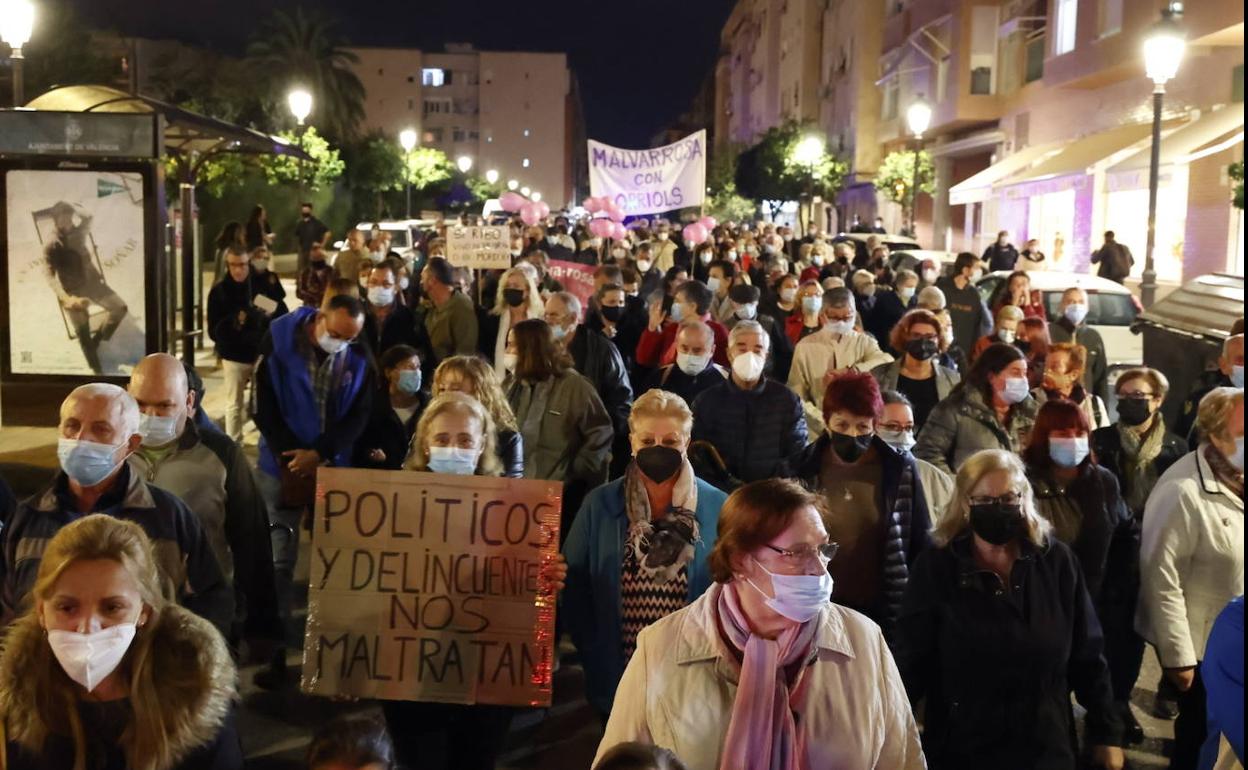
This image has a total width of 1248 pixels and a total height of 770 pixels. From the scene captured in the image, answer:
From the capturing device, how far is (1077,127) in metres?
35.6

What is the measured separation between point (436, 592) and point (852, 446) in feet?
6.16

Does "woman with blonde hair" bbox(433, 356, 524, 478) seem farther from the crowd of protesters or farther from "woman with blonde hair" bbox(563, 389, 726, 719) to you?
"woman with blonde hair" bbox(563, 389, 726, 719)

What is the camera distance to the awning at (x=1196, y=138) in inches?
924

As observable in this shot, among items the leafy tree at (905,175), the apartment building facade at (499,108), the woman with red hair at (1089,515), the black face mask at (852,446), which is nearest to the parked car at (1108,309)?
the woman with red hair at (1089,515)

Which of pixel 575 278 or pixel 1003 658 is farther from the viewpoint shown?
pixel 575 278

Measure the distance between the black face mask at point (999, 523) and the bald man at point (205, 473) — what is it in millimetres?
2711

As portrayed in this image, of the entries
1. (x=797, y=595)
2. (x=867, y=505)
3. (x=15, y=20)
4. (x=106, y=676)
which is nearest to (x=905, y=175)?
(x=15, y=20)

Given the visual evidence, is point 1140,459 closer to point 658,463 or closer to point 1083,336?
point 658,463

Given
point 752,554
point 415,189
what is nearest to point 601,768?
point 752,554

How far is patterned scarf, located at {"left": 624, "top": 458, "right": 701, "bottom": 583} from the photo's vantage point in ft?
16.8

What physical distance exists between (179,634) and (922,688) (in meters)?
2.43

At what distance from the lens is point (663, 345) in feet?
33.6

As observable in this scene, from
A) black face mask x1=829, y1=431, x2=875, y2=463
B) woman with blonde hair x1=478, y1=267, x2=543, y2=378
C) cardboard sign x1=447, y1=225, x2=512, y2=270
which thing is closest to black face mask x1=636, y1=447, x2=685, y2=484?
black face mask x1=829, y1=431, x2=875, y2=463

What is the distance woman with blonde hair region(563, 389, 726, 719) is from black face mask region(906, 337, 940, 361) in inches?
143
